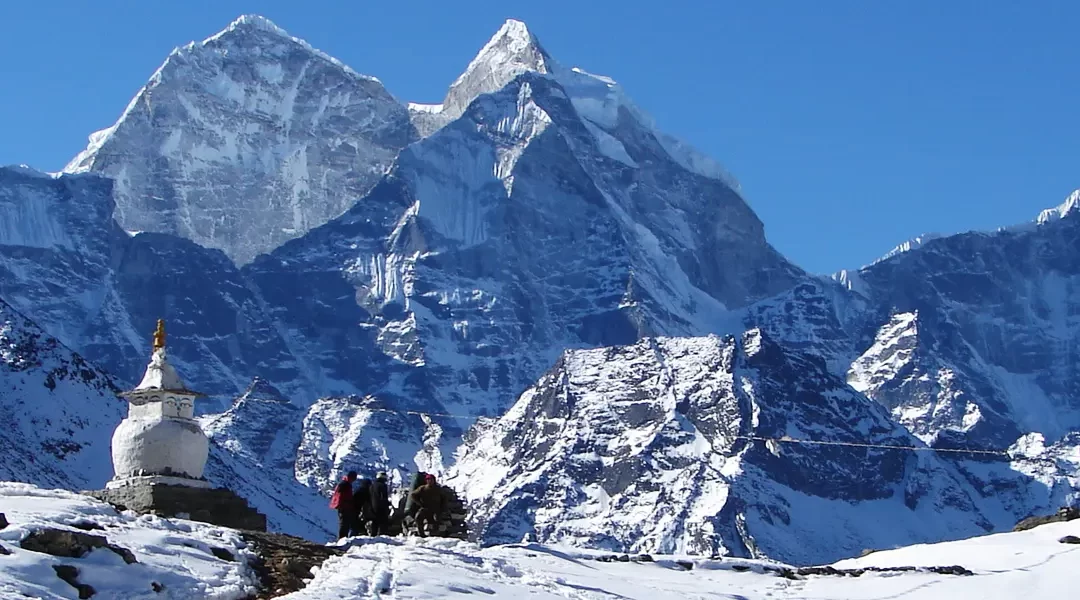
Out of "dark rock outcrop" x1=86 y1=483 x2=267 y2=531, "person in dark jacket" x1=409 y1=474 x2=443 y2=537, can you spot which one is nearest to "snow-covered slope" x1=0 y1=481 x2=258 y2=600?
"dark rock outcrop" x1=86 y1=483 x2=267 y2=531

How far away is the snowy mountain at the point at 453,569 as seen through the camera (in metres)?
34.5

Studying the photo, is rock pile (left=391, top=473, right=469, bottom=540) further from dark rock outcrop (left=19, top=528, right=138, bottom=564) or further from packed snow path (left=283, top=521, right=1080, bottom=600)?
dark rock outcrop (left=19, top=528, right=138, bottom=564)

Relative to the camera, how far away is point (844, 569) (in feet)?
153

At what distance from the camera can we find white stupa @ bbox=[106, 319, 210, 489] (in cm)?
5200

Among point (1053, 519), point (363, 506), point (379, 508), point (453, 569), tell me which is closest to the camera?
point (453, 569)

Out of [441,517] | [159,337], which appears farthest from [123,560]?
[159,337]

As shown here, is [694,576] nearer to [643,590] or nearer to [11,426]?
[643,590]

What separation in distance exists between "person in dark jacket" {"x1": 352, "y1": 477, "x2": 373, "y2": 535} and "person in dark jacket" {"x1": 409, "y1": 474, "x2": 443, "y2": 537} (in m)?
0.99

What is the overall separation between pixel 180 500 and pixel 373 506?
5.43 metres

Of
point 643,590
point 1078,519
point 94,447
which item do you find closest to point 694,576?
point 643,590

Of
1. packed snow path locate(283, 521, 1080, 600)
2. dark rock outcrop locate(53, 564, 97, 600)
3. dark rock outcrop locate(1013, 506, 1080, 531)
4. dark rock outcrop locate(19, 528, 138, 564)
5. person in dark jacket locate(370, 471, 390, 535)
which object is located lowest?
dark rock outcrop locate(53, 564, 97, 600)

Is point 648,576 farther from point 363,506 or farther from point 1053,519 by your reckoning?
point 1053,519

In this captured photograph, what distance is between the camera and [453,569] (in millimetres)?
40281

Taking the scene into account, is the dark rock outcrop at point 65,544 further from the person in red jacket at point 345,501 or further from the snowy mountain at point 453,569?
the person in red jacket at point 345,501
